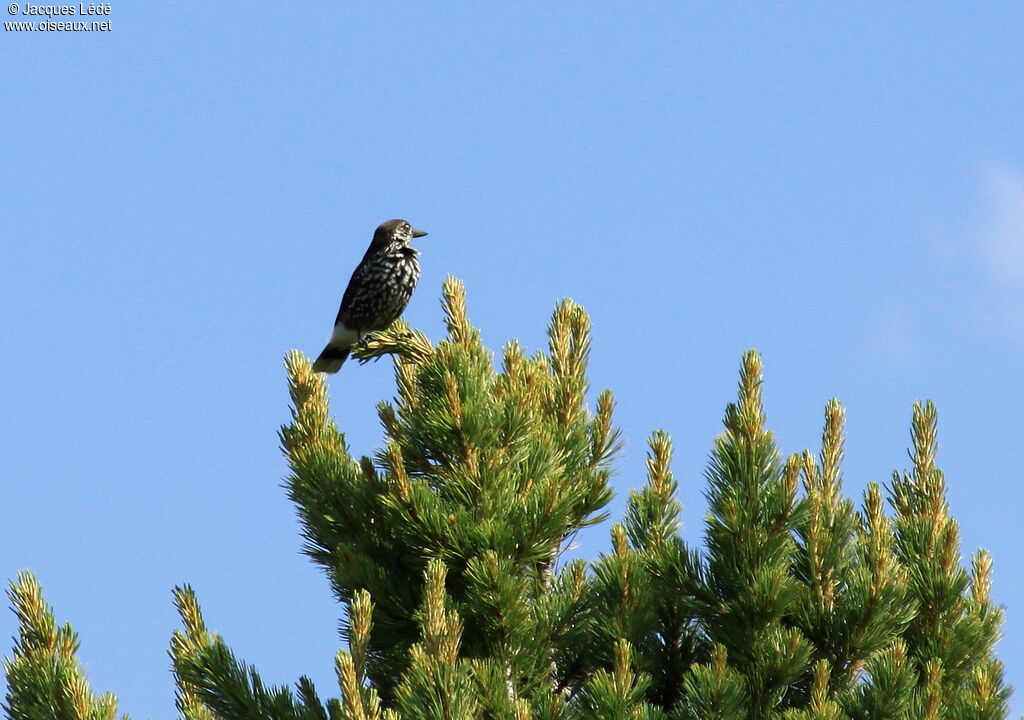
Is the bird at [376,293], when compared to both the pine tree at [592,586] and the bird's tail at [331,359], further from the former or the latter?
the pine tree at [592,586]

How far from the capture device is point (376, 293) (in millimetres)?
9000

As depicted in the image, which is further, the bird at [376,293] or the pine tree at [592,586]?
the bird at [376,293]

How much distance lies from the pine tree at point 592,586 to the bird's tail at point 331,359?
13.2 ft

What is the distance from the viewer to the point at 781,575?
15.4 ft

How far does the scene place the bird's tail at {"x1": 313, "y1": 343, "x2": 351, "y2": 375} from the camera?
9.33 meters

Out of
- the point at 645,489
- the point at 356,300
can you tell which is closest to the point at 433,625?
the point at 645,489

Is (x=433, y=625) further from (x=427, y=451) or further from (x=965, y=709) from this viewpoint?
(x=965, y=709)

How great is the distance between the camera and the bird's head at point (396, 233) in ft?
30.6

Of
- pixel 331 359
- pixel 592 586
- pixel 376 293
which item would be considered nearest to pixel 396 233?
pixel 376 293

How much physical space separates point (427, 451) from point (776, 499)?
1349 millimetres

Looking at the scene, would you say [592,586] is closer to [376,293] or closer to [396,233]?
[376,293]

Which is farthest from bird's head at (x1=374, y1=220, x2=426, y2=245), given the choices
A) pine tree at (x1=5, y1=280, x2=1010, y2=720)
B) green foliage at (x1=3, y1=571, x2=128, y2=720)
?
green foliage at (x1=3, y1=571, x2=128, y2=720)

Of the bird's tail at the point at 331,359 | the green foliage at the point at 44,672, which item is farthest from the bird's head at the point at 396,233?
the green foliage at the point at 44,672

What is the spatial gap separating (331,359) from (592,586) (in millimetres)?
4867
